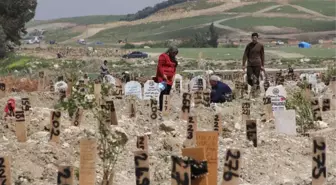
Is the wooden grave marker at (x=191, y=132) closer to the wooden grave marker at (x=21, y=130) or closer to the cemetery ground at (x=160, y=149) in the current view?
the cemetery ground at (x=160, y=149)

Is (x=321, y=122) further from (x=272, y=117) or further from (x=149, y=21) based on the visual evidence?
(x=149, y=21)

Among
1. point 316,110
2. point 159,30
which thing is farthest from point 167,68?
point 159,30

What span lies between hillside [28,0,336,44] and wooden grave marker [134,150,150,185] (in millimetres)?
91889

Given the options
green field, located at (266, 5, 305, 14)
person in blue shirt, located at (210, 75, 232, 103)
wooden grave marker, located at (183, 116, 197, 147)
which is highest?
wooden grave marker, located at (183, 116, 197, 147)

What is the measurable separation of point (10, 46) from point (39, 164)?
4099 centimetres

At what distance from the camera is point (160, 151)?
9391 mm

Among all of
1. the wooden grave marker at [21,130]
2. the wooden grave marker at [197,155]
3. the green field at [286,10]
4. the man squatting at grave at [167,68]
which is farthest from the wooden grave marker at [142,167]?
the green field at [286,10]

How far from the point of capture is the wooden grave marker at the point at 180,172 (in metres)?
6.25

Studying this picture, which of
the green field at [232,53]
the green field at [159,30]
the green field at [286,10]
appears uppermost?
the green field at [286,10]

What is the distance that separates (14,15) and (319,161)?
39274 millimetres

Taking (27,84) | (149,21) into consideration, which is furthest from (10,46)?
(149,21)

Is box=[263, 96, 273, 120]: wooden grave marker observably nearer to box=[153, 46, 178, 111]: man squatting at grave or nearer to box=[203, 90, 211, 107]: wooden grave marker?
box=[203, 90, 211, 107]: wooden grave marker

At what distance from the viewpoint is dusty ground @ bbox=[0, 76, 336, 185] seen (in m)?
8.23

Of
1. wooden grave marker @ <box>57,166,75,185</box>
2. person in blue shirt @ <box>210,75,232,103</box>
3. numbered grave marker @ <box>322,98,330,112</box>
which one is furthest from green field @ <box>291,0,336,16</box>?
wooden grave marker @ <box>57,166,75,185</box>
